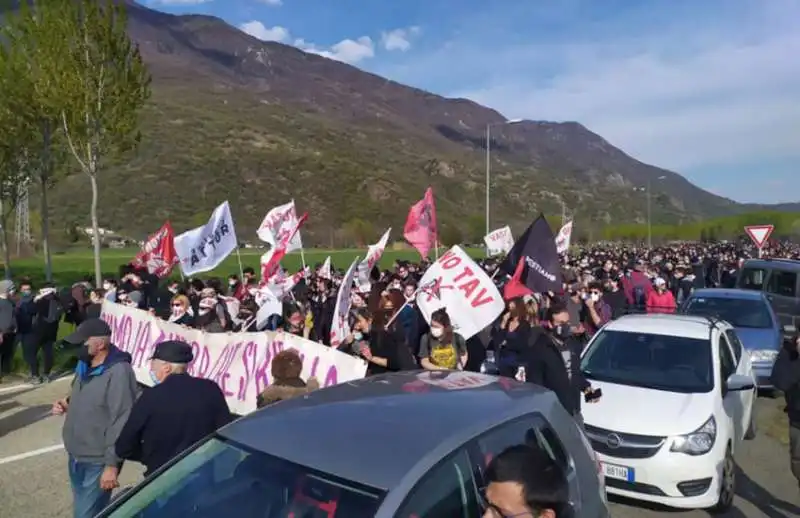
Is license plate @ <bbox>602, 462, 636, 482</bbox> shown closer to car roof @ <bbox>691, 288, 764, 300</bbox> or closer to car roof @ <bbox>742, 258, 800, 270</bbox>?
car roof @ <bbox>691, 288, 764, 300</bbox>

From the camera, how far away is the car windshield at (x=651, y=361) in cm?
725

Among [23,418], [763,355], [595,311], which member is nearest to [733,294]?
[763,355]

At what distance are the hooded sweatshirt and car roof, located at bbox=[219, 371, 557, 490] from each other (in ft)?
6.10

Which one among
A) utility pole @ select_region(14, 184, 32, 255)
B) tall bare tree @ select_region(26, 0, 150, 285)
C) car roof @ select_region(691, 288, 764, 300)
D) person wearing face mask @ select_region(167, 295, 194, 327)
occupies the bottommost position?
utility pole @ select_region(14, 184, 32, 255)

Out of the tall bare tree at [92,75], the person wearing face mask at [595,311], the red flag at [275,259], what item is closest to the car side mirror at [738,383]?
the person wearing face mask at [595,311]

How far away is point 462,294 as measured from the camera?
8336 millimetres

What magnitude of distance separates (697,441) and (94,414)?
15.7 ft

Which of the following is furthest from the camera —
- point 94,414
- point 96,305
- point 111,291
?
point 111,291

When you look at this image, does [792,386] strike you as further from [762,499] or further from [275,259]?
[275,259]

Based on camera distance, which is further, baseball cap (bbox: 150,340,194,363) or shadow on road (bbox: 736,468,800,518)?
shadow on road (bbox: 736,468,800,518)

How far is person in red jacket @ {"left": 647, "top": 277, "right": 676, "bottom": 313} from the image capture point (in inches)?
577

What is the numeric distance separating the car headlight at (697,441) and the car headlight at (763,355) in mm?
5692

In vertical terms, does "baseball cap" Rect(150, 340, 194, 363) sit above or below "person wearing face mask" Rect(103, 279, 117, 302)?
above

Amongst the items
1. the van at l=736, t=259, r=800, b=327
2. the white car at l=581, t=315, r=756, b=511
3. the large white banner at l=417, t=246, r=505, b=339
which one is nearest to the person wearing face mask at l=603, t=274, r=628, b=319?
the van at l=736, t=259, r=800, b=327
